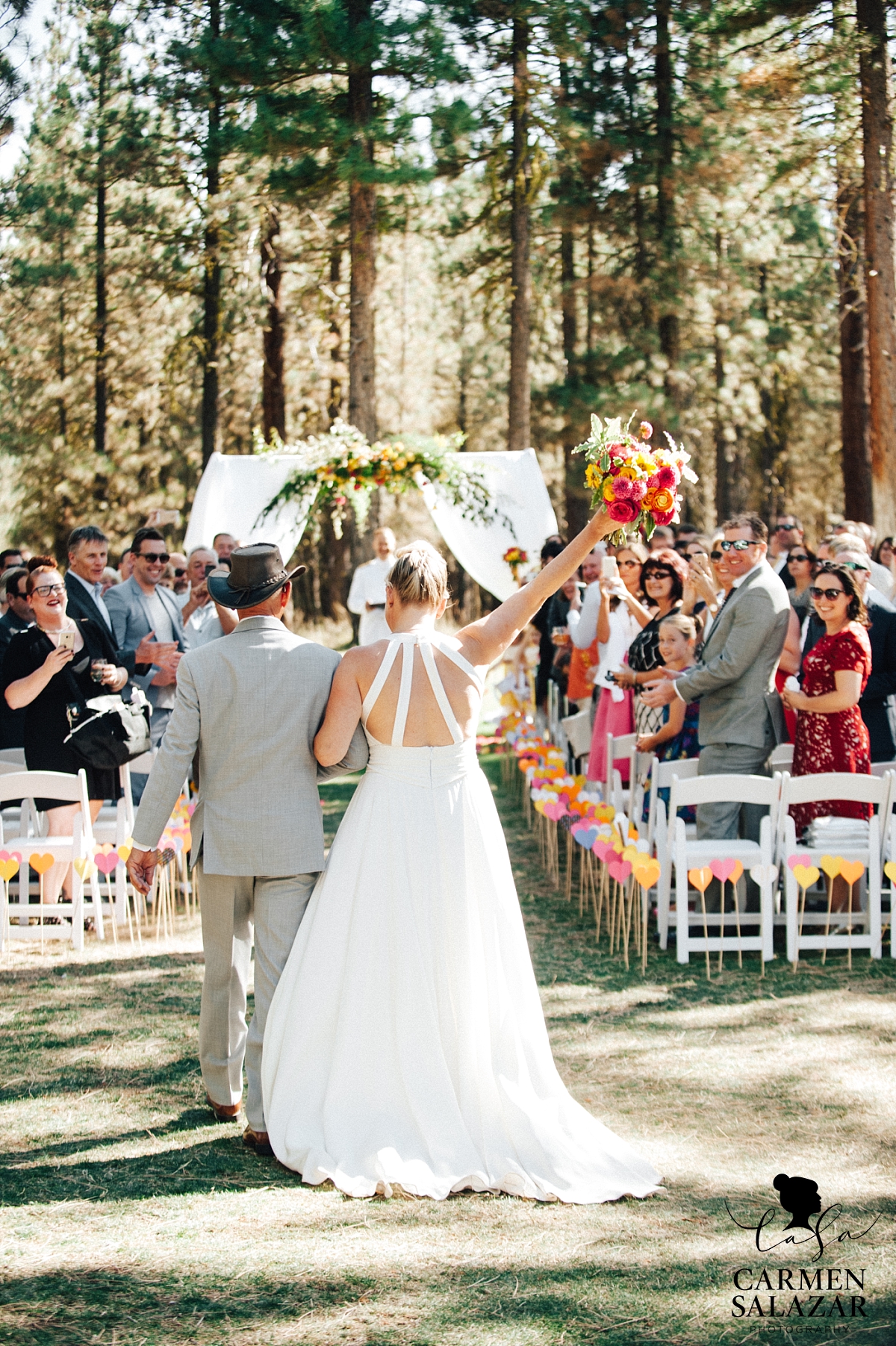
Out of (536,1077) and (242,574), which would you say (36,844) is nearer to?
(242,574)

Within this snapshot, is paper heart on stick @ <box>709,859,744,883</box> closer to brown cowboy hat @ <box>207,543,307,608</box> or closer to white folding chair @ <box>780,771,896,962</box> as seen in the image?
white folding chair @ <box>780,771,896,962</box>

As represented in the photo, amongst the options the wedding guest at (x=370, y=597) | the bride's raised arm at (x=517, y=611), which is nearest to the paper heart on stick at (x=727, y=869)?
the bride's raised arm at (x=517, y=611)

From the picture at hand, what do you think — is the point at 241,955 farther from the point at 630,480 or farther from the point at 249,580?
the point at 630,480

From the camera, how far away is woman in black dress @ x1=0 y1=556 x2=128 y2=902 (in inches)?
262

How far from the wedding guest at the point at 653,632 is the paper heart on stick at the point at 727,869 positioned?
145 cm

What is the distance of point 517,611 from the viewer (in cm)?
418

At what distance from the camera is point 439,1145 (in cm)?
393

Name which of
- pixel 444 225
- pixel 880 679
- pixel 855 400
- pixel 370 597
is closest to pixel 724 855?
pixel 880 679

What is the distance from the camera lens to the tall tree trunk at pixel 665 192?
795 inches

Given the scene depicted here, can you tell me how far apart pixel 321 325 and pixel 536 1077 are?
85.6 ft

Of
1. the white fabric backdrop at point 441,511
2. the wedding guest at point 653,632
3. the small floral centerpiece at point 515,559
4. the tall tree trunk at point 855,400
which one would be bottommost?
the wedding guest at point 653,632

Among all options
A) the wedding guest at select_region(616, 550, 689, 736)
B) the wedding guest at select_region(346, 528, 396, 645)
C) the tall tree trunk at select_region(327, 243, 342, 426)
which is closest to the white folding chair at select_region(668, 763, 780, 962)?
the wedding guest at select_region(616, 550, 689, 736)

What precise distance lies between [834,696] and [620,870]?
1.51 metres

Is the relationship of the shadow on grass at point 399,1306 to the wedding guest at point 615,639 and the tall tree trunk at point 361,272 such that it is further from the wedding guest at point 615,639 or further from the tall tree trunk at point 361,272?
the tall tree trunk at point 361,272
